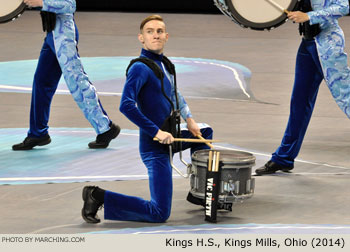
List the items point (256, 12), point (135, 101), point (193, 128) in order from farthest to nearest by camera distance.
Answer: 1. point (256, 12)
2. point (193, 128)
3. point (135, 101)

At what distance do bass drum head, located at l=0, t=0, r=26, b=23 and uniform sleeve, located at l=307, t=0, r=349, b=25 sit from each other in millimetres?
2902

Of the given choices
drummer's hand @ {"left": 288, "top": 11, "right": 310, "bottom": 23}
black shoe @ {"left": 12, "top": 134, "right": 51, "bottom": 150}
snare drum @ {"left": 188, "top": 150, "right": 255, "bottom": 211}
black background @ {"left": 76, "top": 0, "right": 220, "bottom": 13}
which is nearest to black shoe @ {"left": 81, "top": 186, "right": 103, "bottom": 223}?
snare drum @ {"left": 188, "top": 150, "right": 255, "bottom": 211}

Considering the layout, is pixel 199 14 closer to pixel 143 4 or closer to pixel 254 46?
pixel 143 4

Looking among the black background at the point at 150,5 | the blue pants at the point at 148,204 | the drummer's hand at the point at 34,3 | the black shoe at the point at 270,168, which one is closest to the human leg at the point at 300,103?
the black shoe at the point at 270,168

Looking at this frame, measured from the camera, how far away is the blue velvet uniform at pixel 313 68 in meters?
7.94

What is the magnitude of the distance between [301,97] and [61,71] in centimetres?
258

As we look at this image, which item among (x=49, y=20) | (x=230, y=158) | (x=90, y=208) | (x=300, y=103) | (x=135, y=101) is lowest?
(x=90, y=208)

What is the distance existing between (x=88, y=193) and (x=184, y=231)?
76 cm

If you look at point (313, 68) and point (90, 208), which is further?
point (313, 68)

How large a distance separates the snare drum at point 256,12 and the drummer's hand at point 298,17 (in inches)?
5.6

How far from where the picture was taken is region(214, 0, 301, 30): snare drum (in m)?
7.94

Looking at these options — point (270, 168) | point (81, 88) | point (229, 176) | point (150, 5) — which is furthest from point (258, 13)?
point (150, 5)

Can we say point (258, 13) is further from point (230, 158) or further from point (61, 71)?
point (61, 71)

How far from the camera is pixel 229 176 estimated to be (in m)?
6.49
